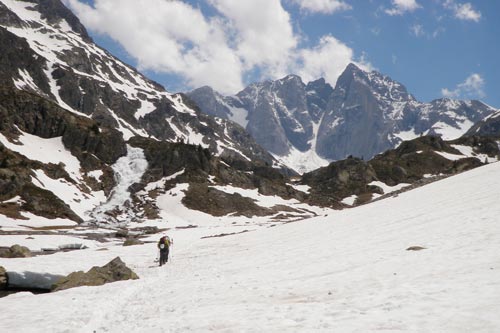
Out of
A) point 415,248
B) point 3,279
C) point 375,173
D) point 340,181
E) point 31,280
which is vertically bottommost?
point 415,248

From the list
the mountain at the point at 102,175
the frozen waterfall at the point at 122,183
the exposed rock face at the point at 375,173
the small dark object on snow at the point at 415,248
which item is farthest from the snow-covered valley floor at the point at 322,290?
the exposed rock face at the point at 375,173

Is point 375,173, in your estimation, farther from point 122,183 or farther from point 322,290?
point 322,290

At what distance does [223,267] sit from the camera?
26.4 meters

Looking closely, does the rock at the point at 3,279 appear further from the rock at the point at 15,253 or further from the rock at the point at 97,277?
the rock at the point at 15,253

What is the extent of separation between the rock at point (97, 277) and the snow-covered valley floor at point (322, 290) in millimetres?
1437

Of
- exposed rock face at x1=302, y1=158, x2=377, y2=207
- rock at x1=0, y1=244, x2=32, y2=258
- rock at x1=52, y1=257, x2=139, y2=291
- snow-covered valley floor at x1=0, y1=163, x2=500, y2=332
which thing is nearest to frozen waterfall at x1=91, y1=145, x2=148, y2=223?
rock at x1=0, y1=244, x2=32, y2=258

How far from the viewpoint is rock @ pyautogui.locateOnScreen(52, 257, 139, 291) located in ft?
77.6

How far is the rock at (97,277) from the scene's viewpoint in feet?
77.6

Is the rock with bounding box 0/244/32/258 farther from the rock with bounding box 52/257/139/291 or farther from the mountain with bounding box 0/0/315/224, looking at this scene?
the mountain with bounding box 0/0/315/224

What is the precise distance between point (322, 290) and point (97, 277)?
16.2 meters

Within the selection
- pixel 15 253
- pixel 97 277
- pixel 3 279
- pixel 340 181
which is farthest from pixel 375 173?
pixel 3 279

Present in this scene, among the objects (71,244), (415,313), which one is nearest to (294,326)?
(415,313)

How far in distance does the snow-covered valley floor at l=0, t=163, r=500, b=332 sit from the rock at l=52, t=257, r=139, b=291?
1437mm

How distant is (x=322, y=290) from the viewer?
15.5m
